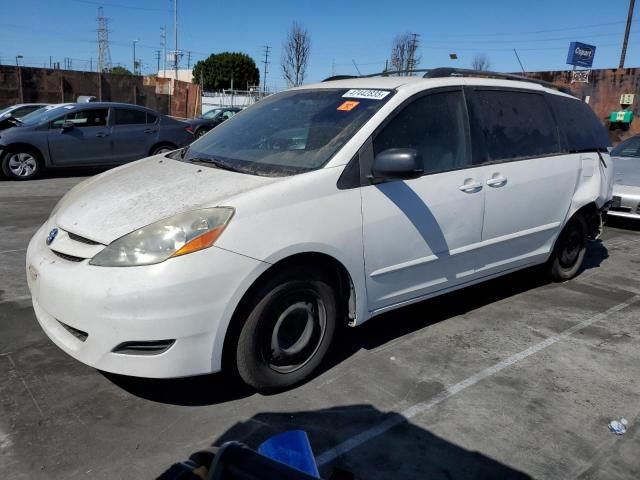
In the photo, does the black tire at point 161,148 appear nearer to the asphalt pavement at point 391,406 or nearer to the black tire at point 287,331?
the asphalt pavement at point 391,406

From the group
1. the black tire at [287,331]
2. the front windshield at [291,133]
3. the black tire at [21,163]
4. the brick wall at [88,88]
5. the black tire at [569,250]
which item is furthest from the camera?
the brick wall at [88,88]

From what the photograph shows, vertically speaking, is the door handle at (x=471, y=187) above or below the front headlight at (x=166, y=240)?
above

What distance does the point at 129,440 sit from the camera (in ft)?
8.48

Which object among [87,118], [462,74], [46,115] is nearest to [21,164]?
[46,115]

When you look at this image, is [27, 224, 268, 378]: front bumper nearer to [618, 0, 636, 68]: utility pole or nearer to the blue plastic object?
the blue plastic object

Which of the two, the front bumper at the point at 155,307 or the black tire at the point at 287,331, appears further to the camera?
the black tire at the point at 287,331

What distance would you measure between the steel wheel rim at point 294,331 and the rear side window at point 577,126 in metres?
2.95

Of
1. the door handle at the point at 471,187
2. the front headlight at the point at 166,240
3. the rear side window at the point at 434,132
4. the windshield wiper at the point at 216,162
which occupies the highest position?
the rear side window at the point at 434,132

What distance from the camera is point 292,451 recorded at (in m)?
1.42

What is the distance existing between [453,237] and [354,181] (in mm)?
957

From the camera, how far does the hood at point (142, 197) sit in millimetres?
2740

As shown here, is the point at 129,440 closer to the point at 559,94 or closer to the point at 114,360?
the point at 114,360

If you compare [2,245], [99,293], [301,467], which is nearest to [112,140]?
[2,245]

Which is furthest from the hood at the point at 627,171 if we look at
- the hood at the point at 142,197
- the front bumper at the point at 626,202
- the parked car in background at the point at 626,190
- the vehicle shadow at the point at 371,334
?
the hood at the point at 142,197
